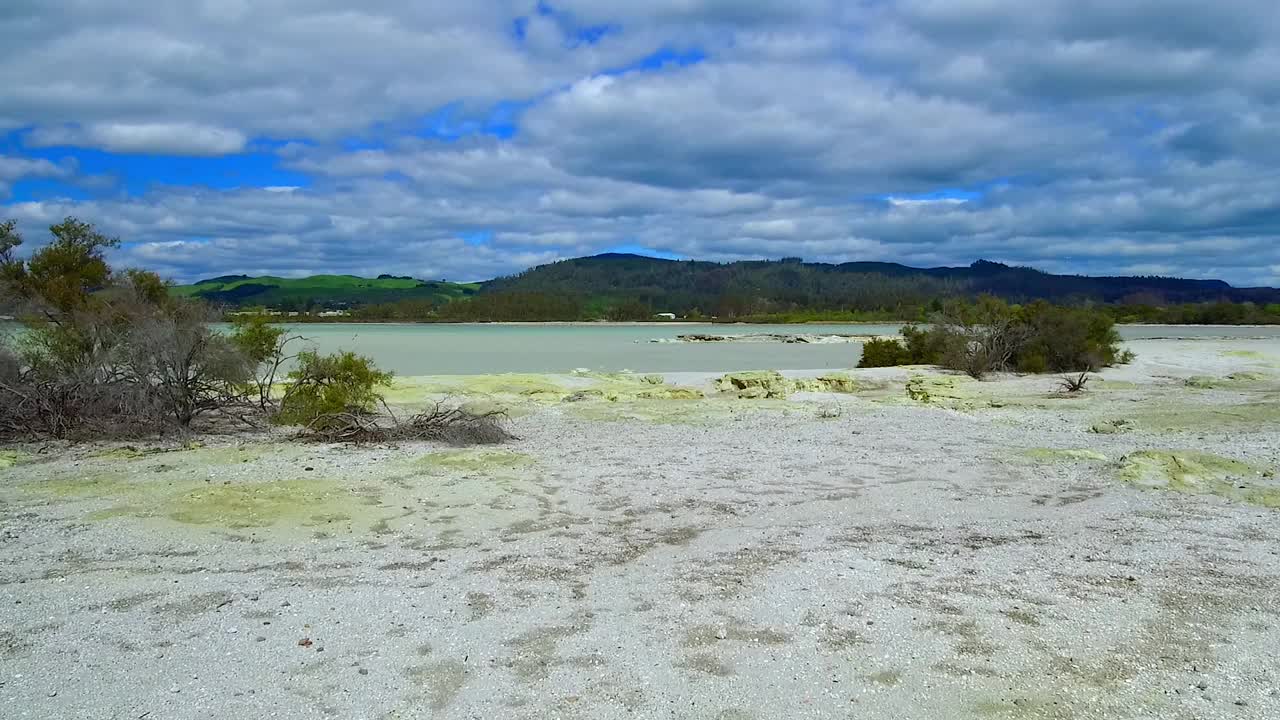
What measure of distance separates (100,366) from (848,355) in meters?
40.4

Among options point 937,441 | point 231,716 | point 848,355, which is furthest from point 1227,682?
point 848,355

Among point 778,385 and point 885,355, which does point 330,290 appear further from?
point 778,385

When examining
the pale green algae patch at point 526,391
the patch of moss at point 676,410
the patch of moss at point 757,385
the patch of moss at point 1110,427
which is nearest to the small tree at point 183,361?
the pale green algae patch at point 526,391

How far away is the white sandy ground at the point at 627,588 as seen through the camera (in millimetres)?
4359

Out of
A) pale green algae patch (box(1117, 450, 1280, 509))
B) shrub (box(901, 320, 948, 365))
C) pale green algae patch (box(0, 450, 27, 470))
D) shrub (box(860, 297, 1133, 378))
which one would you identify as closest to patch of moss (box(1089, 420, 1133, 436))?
pale green algae patch (box(1117, 450, 1280, 509))

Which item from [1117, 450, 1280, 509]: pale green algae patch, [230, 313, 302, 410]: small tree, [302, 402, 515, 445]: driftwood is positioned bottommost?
[1117, 450, 1280, 509]: pale green algae patch

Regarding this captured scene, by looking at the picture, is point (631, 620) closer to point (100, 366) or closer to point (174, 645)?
point (174, 645)

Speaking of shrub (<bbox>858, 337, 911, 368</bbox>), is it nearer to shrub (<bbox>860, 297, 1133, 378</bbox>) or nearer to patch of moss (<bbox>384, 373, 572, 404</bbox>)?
shrub (<bbox>860, 297, 1133, 378</bbox>)

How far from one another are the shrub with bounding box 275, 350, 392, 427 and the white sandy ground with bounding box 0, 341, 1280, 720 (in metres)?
1.60

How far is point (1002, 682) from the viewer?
175 inches

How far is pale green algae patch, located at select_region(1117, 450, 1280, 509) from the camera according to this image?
8.85m

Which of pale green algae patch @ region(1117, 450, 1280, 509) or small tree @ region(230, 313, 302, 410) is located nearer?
pale green algae patch @ region(1117, 450, 1280, 509)

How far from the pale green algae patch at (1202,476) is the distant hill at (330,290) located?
13942 cm

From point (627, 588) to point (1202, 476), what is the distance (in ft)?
22.9
